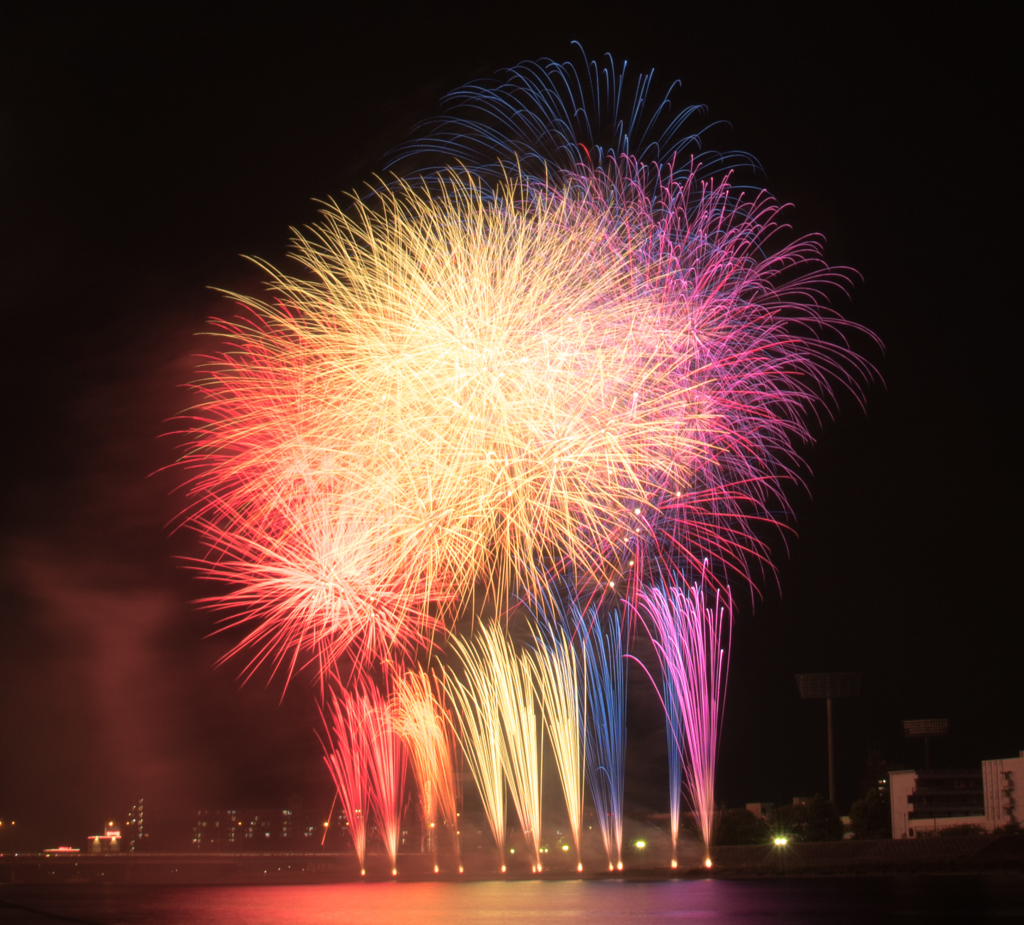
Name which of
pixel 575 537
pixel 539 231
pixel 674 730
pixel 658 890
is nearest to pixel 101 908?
pixel 658 890

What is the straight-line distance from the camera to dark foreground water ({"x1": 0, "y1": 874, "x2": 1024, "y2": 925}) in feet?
108

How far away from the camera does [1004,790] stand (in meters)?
82.4

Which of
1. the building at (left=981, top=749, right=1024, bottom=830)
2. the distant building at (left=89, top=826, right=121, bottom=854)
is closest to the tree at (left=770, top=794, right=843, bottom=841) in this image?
the building at (left=981, top=749, right=1024, bottom=830)

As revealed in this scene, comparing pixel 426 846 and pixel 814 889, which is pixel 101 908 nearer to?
pixel 814 889

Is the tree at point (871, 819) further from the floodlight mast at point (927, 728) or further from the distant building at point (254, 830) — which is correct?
the distant building at point (254, 830)

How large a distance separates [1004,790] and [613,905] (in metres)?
53.1

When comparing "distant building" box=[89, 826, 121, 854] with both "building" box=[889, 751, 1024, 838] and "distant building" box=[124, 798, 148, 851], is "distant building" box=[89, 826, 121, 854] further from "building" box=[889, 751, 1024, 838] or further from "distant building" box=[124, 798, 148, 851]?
"building" box=[889, 751, 1024, 838]

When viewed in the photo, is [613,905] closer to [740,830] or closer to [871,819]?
[740,830]

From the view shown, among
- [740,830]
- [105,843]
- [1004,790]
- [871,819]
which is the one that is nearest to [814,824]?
[740,830]

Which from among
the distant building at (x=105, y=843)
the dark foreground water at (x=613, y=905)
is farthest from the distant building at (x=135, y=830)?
the dark foreground water at (x=613, y=905)

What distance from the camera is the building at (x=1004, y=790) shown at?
81.0 meters

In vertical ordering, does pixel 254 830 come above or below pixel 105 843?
below

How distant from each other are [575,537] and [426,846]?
246 feet

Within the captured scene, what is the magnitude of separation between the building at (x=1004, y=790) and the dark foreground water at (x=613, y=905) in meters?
35.5
